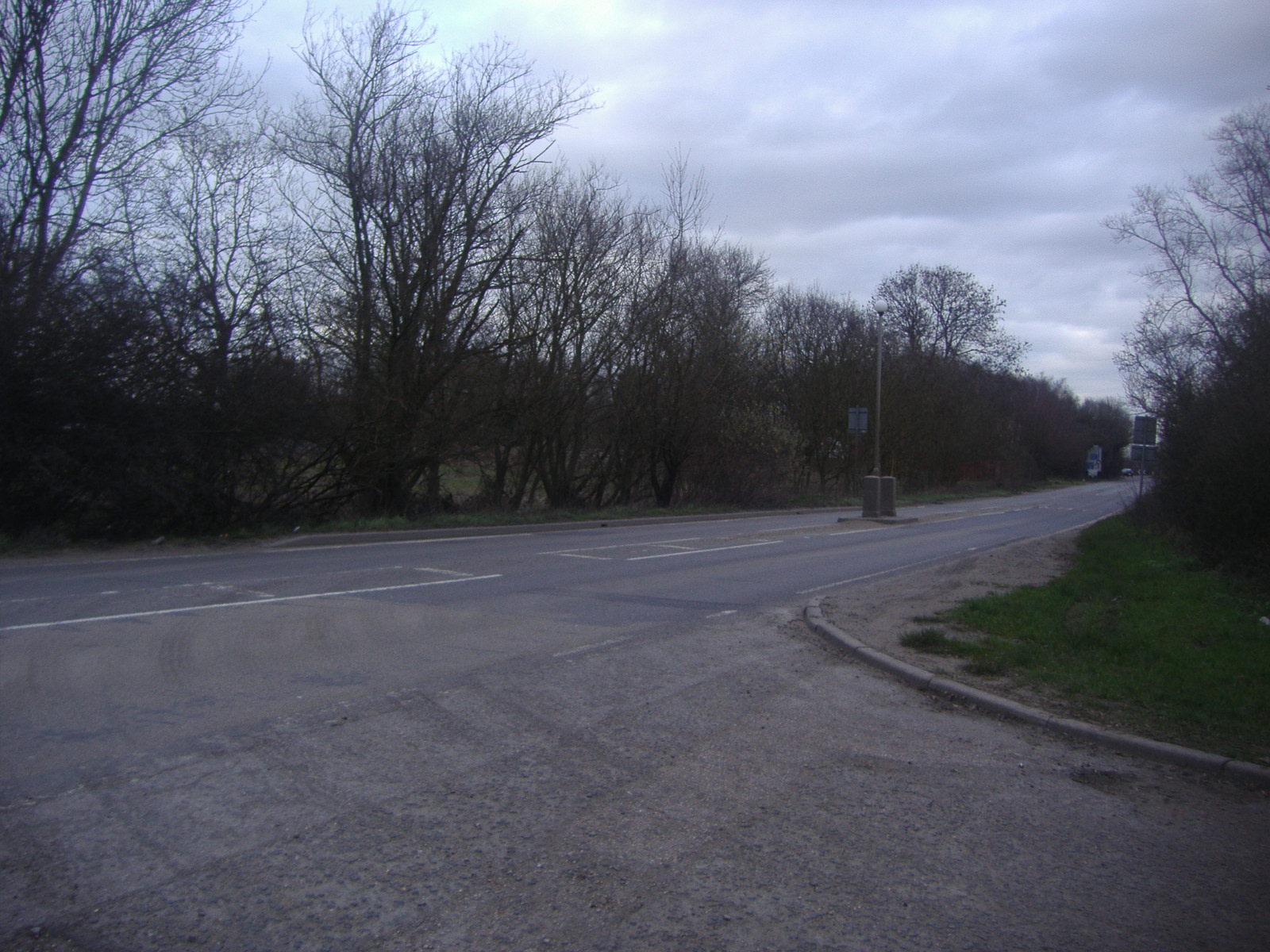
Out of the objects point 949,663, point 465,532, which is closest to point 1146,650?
point 949,663

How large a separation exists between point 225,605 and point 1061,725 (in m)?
8.25

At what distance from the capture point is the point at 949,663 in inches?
315

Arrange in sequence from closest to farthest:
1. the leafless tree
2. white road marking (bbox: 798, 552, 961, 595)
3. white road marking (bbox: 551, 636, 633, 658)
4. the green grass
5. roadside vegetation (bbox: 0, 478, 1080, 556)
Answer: the green grass → white road marking (bbox: 551, 636, 633, 658) → white road marking (bbox: 798, 552, 961, 595) → roadside vegetation (bbox: 0, 478, 1080, 556) → the leafless tree

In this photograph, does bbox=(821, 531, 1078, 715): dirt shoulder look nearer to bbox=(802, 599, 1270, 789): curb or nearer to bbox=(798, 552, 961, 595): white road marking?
bbox=(802, 599, 1270, 789): curb

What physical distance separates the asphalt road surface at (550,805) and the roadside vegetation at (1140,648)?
34.3 inches

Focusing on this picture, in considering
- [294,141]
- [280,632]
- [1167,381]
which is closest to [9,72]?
[294,141]

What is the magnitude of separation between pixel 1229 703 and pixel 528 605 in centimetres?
686

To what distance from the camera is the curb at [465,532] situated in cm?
1656

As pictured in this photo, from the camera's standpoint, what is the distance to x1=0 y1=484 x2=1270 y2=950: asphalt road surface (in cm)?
352

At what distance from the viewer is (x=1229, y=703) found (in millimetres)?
6586

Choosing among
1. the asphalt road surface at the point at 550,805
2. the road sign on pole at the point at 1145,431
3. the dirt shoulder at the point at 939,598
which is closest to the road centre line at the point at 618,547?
the dirt shoulder at the point at 939,598

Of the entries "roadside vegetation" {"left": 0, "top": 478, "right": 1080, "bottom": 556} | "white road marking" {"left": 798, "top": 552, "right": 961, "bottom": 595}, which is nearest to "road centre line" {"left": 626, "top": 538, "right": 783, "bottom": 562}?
"white road marking" {"left": 798, "top": 552, "right": 961, "bottom": 595}

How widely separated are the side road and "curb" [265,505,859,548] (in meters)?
9.60

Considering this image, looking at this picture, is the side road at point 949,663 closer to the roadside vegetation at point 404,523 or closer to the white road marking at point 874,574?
the white road marking at point 874,574
